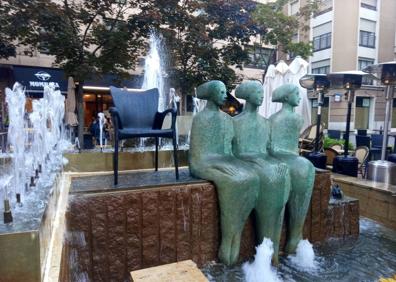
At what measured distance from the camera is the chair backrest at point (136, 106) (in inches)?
123

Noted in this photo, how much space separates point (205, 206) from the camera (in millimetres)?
2721

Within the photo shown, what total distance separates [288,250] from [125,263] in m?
1.69

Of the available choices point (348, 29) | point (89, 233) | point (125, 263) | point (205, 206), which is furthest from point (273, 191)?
point (348, 29)

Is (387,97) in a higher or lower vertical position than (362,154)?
higher

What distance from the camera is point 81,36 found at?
330 inches

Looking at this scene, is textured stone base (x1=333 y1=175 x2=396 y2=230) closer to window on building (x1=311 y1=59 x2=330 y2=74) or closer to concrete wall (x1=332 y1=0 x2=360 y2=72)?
concrete wall (x1=332 y1=0 x2=360 y2=72)

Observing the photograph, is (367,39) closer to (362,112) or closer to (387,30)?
(387,30)

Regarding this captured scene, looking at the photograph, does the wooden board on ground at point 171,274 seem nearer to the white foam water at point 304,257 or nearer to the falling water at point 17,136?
the falling water at point 17,136

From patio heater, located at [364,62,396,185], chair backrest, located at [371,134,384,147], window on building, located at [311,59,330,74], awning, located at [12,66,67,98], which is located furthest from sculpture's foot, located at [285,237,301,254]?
window on building, located at [311,59,330,74]

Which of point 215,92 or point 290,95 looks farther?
point 290,95

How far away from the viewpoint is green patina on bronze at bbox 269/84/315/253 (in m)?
→ 2.97

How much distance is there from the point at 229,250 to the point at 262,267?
0.34 meters

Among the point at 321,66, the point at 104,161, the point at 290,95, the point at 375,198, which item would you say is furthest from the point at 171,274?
the point at 321,66

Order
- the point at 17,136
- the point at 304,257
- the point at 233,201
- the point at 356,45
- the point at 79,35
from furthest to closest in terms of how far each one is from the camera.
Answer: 1. the point at 356,45
2. the point at 79,35
3. the point at 304,257
4. the point at 233,201
5. the point at 17,136
